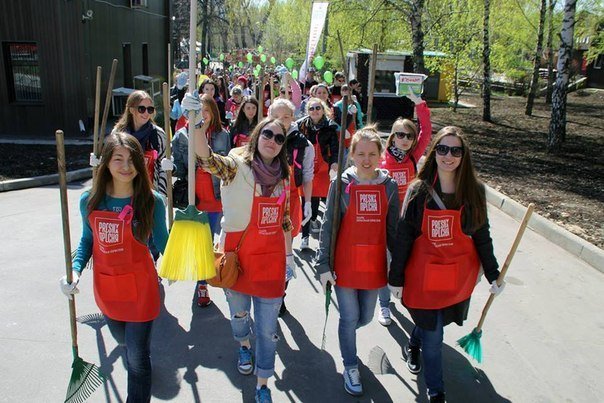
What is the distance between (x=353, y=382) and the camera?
345cm

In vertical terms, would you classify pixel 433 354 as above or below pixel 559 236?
above

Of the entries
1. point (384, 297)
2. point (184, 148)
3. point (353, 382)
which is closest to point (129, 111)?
point (184, 148)

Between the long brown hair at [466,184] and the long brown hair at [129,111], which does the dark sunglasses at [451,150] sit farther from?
the long brown hair at [129,111]

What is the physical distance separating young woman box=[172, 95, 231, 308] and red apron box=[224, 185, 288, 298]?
1404mm

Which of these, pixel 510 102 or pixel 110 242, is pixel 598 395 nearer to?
pixel 110 242

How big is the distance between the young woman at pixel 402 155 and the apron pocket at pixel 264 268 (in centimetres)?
162

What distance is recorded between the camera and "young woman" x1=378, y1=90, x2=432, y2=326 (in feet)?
14.8

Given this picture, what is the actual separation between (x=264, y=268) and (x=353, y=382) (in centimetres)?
104

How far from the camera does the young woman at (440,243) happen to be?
3082 millimetres

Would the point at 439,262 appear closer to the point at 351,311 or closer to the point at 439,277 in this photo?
the point at 439,277

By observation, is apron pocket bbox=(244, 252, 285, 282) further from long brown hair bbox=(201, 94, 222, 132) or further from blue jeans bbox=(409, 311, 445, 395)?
long brown hair bbox=(201, 94, 222, 132)

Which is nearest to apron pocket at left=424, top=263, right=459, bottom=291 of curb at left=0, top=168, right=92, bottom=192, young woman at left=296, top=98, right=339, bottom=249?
young woman at left=296, top=98, right=339, bottom=249

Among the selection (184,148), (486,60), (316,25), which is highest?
(316,25)

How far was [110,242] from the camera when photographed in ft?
9.22
